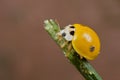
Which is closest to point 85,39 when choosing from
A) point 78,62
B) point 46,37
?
point 78,62

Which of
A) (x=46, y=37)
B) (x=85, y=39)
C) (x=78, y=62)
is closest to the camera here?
(x=78, y=62)

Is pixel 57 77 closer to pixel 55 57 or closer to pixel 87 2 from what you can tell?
pixel 55 57

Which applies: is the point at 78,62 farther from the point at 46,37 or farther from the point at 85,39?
the point at 46,37

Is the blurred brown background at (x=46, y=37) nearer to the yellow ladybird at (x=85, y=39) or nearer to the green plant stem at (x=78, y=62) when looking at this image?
the yellow ladybird at (x=85, y=39)

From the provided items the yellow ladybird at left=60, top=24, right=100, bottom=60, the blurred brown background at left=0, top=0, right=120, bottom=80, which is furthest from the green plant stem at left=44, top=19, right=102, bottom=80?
the blurred brown background at left=0, top=0, right=120, bottom=80

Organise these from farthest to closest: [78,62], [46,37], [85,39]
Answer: [46,37], [85,39], [78,62]

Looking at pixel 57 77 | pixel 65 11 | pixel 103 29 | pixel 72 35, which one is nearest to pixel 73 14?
pixel 65 11

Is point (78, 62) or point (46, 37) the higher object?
point (46, 37)

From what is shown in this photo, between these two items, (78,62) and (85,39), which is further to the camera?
(85,39)
